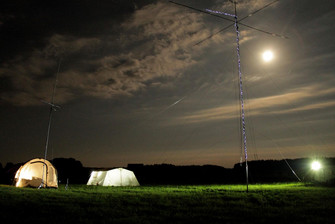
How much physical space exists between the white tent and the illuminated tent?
285 inches

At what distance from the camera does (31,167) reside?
30109mm

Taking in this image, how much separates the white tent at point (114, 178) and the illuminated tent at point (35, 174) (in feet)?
23.7

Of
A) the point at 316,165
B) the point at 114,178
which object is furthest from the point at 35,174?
the point at 316,165

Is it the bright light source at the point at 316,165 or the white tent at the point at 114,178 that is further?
the white tent at the point at 114,178

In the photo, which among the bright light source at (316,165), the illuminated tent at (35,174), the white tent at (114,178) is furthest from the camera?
the white tent at (114,178)

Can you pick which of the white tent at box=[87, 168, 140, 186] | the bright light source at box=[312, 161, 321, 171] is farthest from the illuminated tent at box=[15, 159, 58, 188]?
the bright light source at box=[312, 161, 321, 171]

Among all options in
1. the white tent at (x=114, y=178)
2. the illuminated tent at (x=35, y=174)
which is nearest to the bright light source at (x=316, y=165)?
the white tent at (x=114, y=178)

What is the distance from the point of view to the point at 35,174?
30.3 m

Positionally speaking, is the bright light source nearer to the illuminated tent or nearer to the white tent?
the white tent

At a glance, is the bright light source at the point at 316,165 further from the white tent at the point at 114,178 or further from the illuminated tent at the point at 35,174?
the illuminated tent at the point at 35,174

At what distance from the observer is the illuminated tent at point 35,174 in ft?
93.5

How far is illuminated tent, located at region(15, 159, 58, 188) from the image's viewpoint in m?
28.5

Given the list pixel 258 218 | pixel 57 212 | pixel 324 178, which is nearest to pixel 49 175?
pixel 57 212

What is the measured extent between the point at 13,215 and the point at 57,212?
5.73 feet
